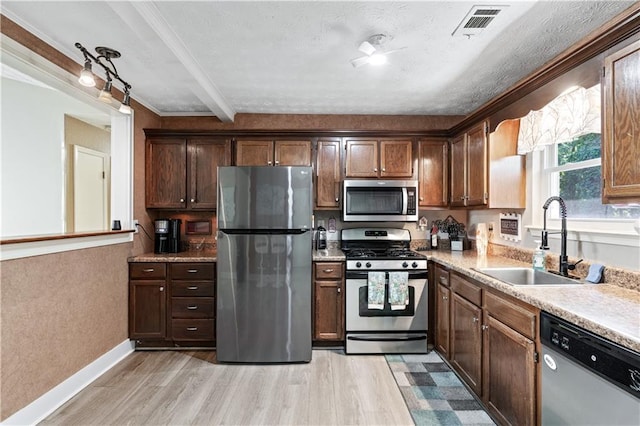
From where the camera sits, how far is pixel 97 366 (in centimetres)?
264

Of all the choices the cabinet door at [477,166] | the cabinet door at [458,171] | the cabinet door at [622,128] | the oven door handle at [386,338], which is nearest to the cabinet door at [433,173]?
the cabinet door at [458,171]

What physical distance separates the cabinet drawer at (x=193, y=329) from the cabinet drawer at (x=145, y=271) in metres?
0.47

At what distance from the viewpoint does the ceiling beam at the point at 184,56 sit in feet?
5.70

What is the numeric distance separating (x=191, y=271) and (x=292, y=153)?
1596 mm

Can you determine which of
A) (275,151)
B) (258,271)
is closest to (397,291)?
(258,271)

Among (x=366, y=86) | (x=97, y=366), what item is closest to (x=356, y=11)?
(x=366, y=86)

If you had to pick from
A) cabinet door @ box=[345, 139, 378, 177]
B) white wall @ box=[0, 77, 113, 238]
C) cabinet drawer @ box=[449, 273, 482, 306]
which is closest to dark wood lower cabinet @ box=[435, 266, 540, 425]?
cabinet drawer @ box=[449, 273, 482, 306]

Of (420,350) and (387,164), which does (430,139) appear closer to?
(387,164)

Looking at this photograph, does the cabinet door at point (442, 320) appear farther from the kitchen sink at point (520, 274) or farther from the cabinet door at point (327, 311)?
the cabinet door at point (327, 311)

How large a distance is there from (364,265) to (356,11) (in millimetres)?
2066

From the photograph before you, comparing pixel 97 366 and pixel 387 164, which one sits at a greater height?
pixel 387 164

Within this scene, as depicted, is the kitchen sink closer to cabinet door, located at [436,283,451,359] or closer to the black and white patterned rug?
cabinet door, located at [436,283,451,359]

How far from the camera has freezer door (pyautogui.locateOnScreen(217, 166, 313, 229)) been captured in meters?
2.88

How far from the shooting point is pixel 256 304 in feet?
9.48
